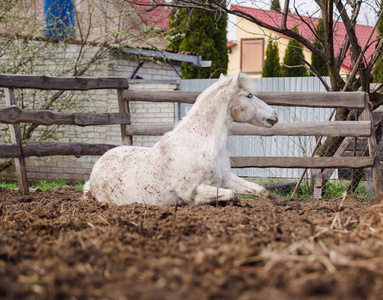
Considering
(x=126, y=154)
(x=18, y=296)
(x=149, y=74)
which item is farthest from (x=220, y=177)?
(x=149, y=74)

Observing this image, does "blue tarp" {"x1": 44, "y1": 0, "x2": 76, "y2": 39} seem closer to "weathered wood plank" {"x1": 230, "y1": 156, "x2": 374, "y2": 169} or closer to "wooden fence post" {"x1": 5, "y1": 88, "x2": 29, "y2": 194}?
"wooden fence post" {"x1": 5, "y1": 88, "x2": 29, "y2": 194}

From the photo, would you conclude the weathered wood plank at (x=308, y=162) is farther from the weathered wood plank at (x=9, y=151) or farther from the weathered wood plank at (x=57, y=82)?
the weathered wood plank at (x=9, y=151)

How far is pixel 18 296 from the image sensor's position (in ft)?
4.46

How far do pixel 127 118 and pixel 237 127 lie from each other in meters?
1.61

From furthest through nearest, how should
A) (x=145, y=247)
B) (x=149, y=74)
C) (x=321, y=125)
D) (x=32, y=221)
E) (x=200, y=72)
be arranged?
(x=200, y=72), (x=149, y=74), (x=321, y=125), (x=32, y=221), (x=145, y=247)

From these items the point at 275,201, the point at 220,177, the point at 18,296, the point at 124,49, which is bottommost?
the point at 275,201

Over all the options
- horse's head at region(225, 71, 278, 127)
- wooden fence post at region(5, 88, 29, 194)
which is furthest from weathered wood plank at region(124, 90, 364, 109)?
wooden fence post at region(5, 88, 29, 194)

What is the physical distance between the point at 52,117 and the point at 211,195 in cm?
301

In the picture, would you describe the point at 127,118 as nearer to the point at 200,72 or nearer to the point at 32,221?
the point at 32,221

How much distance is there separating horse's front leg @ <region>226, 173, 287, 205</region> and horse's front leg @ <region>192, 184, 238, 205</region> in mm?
364

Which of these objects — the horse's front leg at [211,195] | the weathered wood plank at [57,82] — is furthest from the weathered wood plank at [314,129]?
the weathered wood plank at [57,82]

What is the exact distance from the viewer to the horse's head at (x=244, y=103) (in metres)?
4.52

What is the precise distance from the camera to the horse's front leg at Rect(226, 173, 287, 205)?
14.3 ft

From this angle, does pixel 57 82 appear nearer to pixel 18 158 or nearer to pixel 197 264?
pixel 18 158
